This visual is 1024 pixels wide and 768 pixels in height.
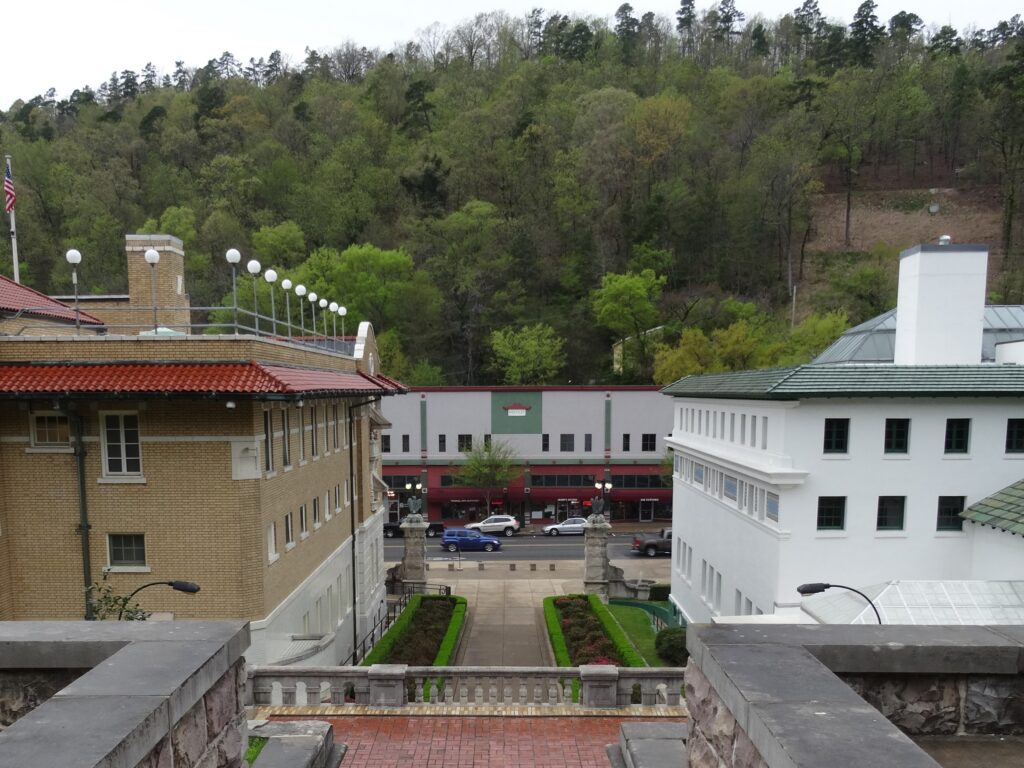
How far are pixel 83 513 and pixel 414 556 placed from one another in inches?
783

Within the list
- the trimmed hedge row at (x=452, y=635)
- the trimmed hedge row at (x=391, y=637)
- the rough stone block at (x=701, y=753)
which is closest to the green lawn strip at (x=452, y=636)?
the trimmed hedge row at (x=452, y=635)

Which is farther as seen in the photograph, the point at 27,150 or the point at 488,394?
the point at 27,150

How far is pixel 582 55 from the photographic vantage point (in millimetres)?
96688

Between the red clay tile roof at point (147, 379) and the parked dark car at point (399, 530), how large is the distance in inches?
1310

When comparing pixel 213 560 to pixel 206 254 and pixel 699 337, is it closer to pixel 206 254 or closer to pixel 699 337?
pixel 699 337

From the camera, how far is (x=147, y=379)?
1381cm

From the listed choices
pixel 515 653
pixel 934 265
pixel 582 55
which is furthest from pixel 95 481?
pixel 582 55

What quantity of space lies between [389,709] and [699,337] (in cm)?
3919

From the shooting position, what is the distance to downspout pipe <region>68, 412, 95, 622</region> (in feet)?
47.5

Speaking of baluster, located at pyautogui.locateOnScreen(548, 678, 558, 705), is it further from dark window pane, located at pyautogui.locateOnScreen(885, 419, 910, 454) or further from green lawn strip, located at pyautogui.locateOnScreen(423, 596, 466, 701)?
dark window pane, located at pyautogui.locateOnScreen(885, 419, 910, 454)

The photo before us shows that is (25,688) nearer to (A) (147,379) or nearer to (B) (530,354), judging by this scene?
(A) (147,379)

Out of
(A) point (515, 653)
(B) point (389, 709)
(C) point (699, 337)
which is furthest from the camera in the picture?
(C) point (699, 337)

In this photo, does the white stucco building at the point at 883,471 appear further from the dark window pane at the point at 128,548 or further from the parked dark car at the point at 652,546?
the parked dark car at the point at 652,546

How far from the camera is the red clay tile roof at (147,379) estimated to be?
44.1 feet
